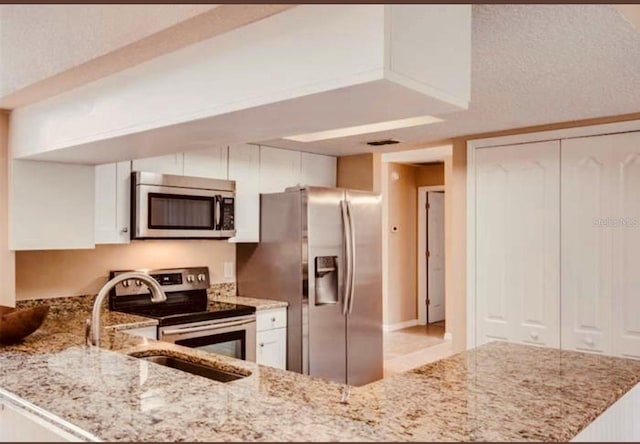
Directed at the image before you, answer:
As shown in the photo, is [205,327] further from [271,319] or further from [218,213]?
[218,213]

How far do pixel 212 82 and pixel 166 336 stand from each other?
1974mm

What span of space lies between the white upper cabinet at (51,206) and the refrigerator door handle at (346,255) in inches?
72.1

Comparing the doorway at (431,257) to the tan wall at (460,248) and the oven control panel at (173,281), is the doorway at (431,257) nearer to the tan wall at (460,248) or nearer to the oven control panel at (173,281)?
the tan wall at (460,248)

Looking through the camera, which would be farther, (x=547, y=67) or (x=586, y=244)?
(x=586, y=244)

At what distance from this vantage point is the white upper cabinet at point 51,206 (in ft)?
8.76

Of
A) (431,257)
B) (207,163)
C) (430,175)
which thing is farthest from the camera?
(431,257)

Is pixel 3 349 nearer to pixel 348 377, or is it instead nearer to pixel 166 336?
pixel 166 336

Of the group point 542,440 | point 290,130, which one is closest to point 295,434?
point 542,440

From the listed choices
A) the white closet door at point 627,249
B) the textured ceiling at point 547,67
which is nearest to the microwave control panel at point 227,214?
the textured ceiling at point 547,67

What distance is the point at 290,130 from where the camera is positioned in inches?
72.7

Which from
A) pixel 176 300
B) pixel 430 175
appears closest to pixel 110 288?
pixel 176 300

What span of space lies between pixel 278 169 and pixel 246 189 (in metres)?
0.38

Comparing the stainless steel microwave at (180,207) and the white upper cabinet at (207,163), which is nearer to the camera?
A: the stainless steel microwave at (180,207)

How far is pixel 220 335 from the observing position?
136 inches
